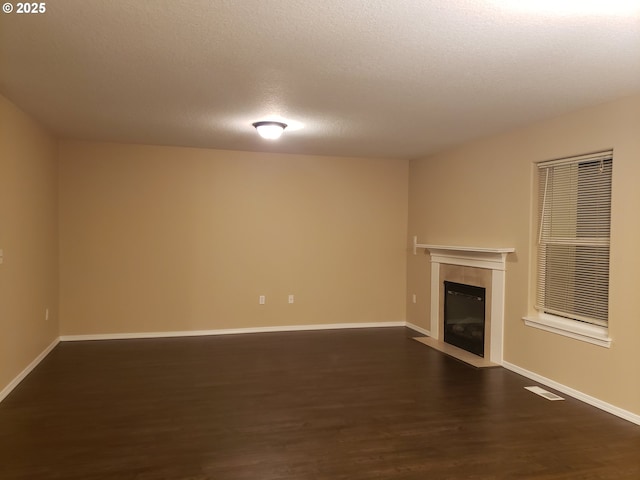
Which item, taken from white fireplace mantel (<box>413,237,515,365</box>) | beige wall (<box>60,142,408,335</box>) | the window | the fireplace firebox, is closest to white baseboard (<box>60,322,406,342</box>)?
beige wall (<box>60,142,408,335</box>)

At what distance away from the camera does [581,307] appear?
12.9 feet

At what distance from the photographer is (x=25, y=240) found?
13.8 feet

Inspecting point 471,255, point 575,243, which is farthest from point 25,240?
point 575,243

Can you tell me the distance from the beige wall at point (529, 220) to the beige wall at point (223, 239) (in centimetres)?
62

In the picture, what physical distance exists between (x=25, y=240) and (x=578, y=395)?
5.14 meters

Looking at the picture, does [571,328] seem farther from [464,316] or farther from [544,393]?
[464,316]

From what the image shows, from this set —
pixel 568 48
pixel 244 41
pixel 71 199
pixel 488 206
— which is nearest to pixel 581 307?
pixel 488 206

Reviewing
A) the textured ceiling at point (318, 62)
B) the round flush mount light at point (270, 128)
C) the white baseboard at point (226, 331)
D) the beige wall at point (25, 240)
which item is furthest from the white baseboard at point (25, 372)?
the round flush mount light at point (270, 128)

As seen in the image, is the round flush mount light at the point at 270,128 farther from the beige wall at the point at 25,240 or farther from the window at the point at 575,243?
the window at the point at 575,243

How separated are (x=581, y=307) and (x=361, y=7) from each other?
3.24 metres

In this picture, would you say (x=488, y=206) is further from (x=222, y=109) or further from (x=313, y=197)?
(x=222, y=109)

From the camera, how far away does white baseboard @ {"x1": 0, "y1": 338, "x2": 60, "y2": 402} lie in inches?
143

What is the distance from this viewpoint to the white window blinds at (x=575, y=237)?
12.2 ft

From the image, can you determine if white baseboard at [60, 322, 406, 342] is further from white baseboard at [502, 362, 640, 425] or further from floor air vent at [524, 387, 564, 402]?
floor air vent at [524, 387, 564, 402]
